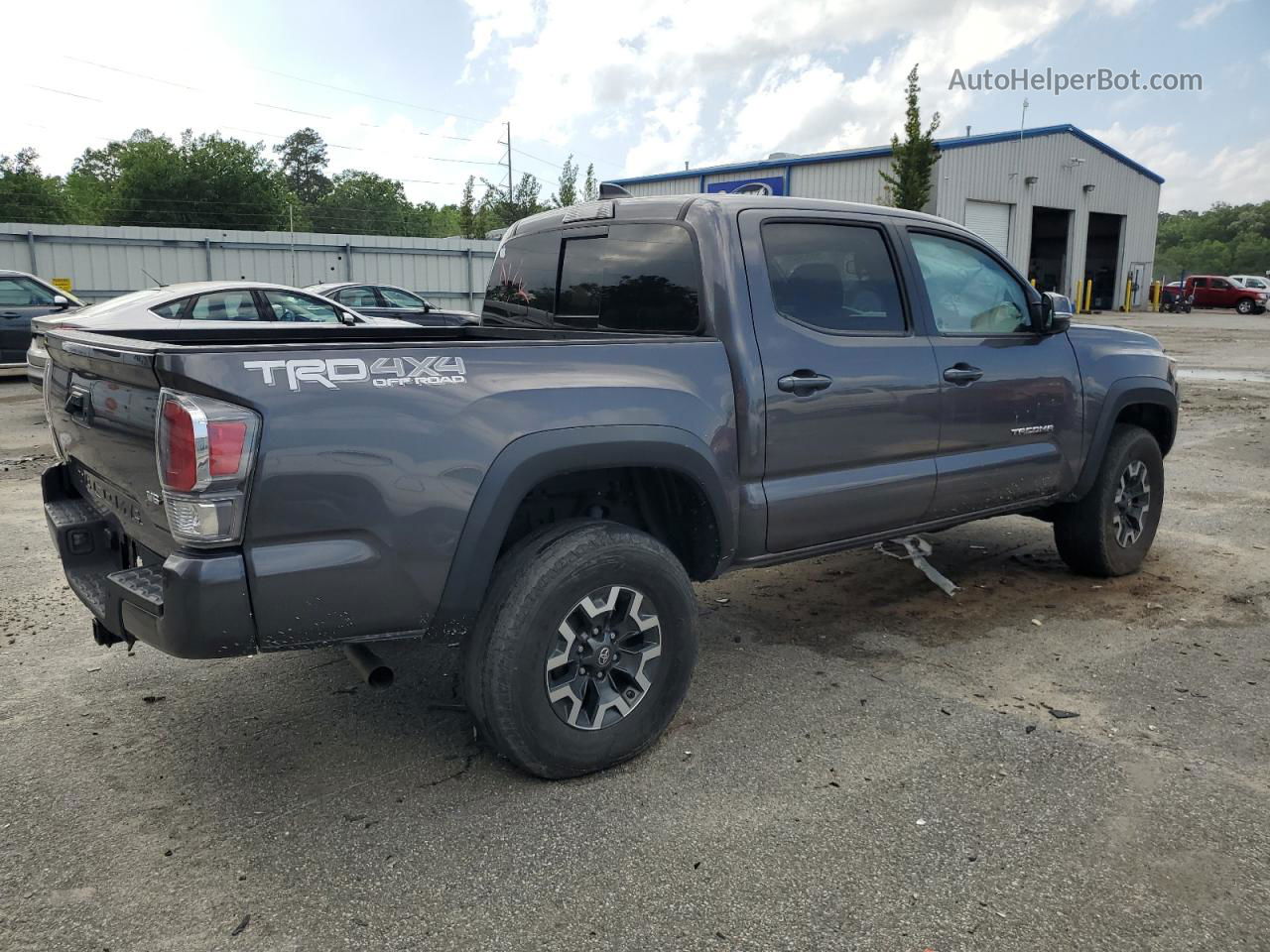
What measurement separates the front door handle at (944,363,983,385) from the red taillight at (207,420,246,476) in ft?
9.79

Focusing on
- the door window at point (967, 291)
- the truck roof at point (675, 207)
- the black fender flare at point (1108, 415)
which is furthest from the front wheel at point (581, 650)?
the black fender flare at point (1108, 415)

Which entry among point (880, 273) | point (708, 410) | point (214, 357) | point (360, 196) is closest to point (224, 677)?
point (214, 357)

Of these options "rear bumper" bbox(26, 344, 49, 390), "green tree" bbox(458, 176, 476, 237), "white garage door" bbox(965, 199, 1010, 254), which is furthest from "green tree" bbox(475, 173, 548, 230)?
"rear bumper" bbox(26, 344, 49, 390)

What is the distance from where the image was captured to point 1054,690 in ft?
13.3

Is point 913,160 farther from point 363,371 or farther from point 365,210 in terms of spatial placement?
point 365,210

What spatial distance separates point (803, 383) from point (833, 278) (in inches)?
23.7

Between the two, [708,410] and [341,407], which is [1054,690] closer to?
[708,410]

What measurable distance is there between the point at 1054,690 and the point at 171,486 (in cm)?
340

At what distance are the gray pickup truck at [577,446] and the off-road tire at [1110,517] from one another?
347mm

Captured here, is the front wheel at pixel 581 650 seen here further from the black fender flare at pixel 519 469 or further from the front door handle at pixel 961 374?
the front door handle at pixel 961 374

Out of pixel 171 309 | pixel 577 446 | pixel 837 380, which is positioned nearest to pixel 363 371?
pixel 577 446

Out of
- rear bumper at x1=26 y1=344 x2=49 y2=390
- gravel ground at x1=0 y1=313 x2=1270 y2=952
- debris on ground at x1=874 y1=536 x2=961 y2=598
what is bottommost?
gravel ground at x1=0 y1=313 x2=1270 y2=952

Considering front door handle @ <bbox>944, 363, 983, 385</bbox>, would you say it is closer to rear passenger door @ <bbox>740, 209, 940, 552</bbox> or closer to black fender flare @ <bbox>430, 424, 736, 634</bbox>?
rear passenger door @ <bbox>740, 209, 940, 552</bbox>

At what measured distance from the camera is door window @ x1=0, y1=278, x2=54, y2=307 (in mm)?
13883
